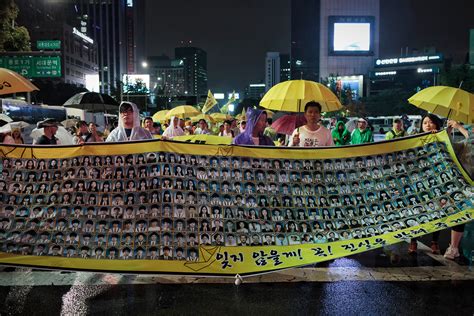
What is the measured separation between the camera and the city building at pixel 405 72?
92875 mm

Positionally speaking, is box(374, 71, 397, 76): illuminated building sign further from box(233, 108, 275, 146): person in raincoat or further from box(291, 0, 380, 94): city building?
box(233, 108, 275, 146): person in raincoat

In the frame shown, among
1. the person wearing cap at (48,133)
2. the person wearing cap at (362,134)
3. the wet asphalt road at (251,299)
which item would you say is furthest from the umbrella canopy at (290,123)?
the wet asphalt road at (251,299)

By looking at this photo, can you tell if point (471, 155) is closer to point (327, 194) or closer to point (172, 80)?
point (327, 194)

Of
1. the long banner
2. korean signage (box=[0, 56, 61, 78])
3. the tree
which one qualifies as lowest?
the long banner

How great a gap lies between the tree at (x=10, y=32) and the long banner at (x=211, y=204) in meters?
30.2

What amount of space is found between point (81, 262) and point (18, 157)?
5.28ft

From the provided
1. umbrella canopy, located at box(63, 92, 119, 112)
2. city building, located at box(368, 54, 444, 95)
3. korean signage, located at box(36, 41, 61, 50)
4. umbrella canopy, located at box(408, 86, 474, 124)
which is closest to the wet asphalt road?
umbrella canopy, located at box(408, 86, 474, 124)

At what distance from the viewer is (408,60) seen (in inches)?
3816

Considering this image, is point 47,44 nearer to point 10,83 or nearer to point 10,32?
point 10,32

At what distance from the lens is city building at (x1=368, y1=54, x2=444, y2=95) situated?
305 feet

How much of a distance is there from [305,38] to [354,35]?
136 feet

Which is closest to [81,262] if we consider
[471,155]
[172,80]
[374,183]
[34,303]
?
[34,303]

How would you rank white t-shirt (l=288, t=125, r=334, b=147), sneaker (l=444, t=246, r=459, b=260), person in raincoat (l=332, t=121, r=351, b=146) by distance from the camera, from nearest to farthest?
sneaker (l=444, t=246, r=459, b=260) → white t-shirt (l=288, t=125, r=334, b=147) → person in raincoat (l=332, t=121, r=351, b=146)

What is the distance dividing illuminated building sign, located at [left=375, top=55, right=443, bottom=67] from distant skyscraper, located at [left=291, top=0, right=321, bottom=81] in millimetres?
16841
